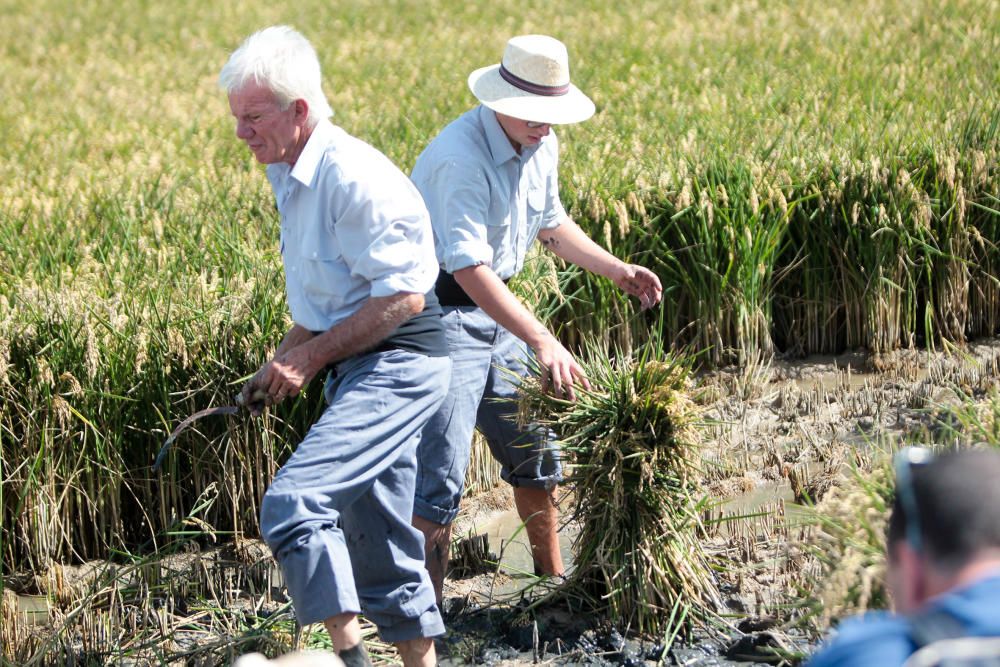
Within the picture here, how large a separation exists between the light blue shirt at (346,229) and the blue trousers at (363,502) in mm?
189

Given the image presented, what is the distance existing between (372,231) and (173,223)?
2911 mm

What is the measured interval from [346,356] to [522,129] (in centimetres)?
85

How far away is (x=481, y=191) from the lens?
137 inches

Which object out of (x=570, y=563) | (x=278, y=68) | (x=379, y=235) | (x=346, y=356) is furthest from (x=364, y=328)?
(x=570, y=563)

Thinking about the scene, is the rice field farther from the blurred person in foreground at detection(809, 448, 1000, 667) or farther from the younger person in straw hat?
the blurred person in foreground at detection(809, 448, 1000, 667)

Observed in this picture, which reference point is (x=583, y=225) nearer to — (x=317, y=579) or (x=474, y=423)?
(x=474, y=423)

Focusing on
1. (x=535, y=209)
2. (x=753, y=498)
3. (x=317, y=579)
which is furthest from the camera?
(x=753, y=498)

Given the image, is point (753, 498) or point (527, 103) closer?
point (527, 103)

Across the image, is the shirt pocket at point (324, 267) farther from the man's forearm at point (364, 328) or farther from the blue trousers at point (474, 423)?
the blue trousers at point (474, 423)

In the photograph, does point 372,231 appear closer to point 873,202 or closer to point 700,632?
point 700,632

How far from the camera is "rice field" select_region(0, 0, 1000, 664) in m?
4.29

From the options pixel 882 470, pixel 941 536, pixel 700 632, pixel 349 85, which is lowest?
pixel 700 632

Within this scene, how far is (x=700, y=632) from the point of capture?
11.9 feet

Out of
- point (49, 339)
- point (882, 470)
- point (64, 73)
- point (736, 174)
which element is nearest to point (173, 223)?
point (49, 339)
